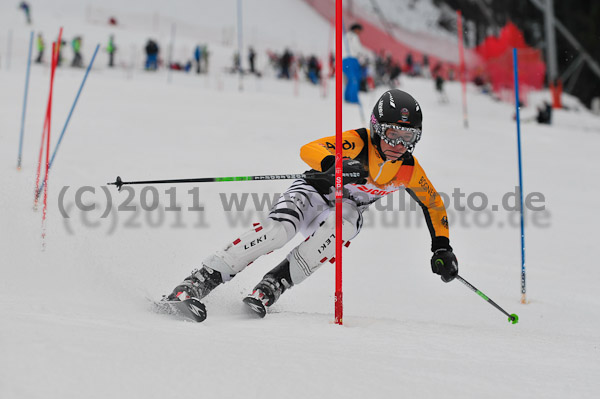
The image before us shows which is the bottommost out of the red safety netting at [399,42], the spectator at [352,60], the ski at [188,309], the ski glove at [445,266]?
the ski at [188,309]

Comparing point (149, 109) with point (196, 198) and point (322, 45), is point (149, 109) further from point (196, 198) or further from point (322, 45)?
point (322, 45)

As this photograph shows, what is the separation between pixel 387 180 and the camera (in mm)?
3727

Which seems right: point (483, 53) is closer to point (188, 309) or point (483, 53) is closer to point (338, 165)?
point (338, 165)

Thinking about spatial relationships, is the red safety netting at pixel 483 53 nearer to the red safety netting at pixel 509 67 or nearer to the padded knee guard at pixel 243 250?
the red safety netting at pixel 509 67

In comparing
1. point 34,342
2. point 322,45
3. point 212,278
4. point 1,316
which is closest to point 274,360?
point 34,342

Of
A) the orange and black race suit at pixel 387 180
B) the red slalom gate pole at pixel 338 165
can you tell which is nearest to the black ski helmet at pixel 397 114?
the orange and black race suit at pixel 387 180

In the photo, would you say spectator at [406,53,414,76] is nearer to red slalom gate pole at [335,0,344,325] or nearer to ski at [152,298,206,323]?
red slalom gate pole at [335,0,344,325]

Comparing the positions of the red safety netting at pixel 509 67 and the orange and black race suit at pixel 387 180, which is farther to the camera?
the red safety netting at pixel 509 67

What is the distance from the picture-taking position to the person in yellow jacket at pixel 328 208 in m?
3.30

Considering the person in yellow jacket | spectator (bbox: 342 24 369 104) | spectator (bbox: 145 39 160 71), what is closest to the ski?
the person in yellow jacket

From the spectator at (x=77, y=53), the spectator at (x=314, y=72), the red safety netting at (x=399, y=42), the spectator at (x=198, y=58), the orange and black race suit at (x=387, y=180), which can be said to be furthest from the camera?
the red safety netting at (x=399, y=42)

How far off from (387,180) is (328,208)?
1.39ft

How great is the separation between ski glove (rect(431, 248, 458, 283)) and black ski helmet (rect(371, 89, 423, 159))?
0.71 metres

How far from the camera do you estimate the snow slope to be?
6.33 ft
